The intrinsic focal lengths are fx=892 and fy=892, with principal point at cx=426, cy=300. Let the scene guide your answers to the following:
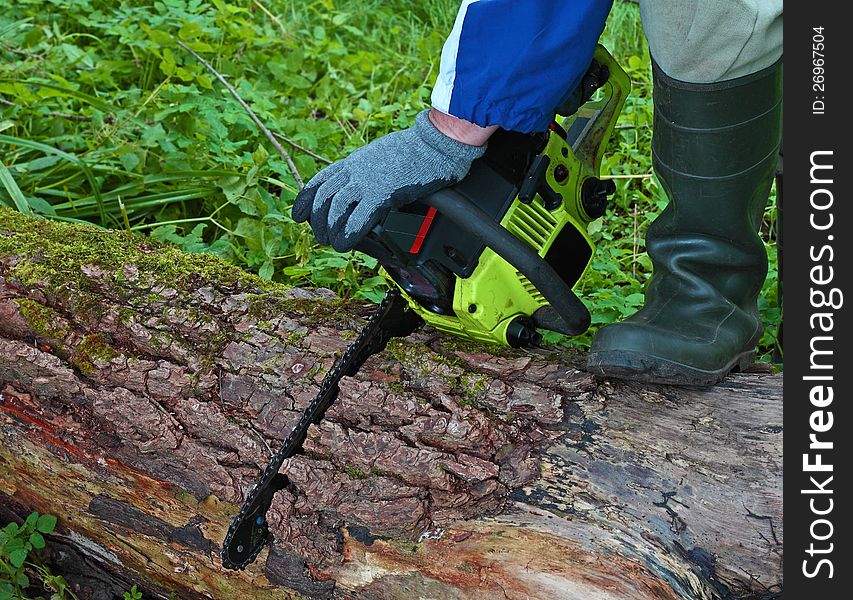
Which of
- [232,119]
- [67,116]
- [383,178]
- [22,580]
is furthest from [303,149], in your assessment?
[22,580]

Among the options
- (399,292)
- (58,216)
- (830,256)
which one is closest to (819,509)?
(830,256)

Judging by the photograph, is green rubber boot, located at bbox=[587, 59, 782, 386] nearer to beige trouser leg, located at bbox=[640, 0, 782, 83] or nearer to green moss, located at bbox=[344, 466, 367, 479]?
beige trouser leg, located at bbox=[640, 0, 782, 83]

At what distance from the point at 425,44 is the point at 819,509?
3.60 m

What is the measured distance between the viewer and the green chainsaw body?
6.38 feet

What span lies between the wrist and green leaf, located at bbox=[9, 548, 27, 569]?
4.76ft

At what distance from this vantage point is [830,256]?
64.6 inches

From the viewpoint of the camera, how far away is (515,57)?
1.79 metres

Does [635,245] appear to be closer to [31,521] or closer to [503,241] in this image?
[503,241]

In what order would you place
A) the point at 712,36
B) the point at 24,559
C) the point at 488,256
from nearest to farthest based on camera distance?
the point at 712,36, the point at 488,256, the point at 24,559

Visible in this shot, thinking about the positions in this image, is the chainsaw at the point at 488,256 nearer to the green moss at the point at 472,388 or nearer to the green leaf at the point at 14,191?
the green moss at the point at 472,388

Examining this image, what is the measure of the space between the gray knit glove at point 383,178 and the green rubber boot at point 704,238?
1.52 ft

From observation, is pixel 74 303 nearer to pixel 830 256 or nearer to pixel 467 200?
pixel 467 200

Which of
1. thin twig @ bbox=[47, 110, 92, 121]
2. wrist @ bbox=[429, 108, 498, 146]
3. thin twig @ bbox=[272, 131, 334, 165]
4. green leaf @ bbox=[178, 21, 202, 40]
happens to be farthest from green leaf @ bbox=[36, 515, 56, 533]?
green leaf @ bbox=[178, 21, 202, 40]

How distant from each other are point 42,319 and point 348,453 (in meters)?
0.90
